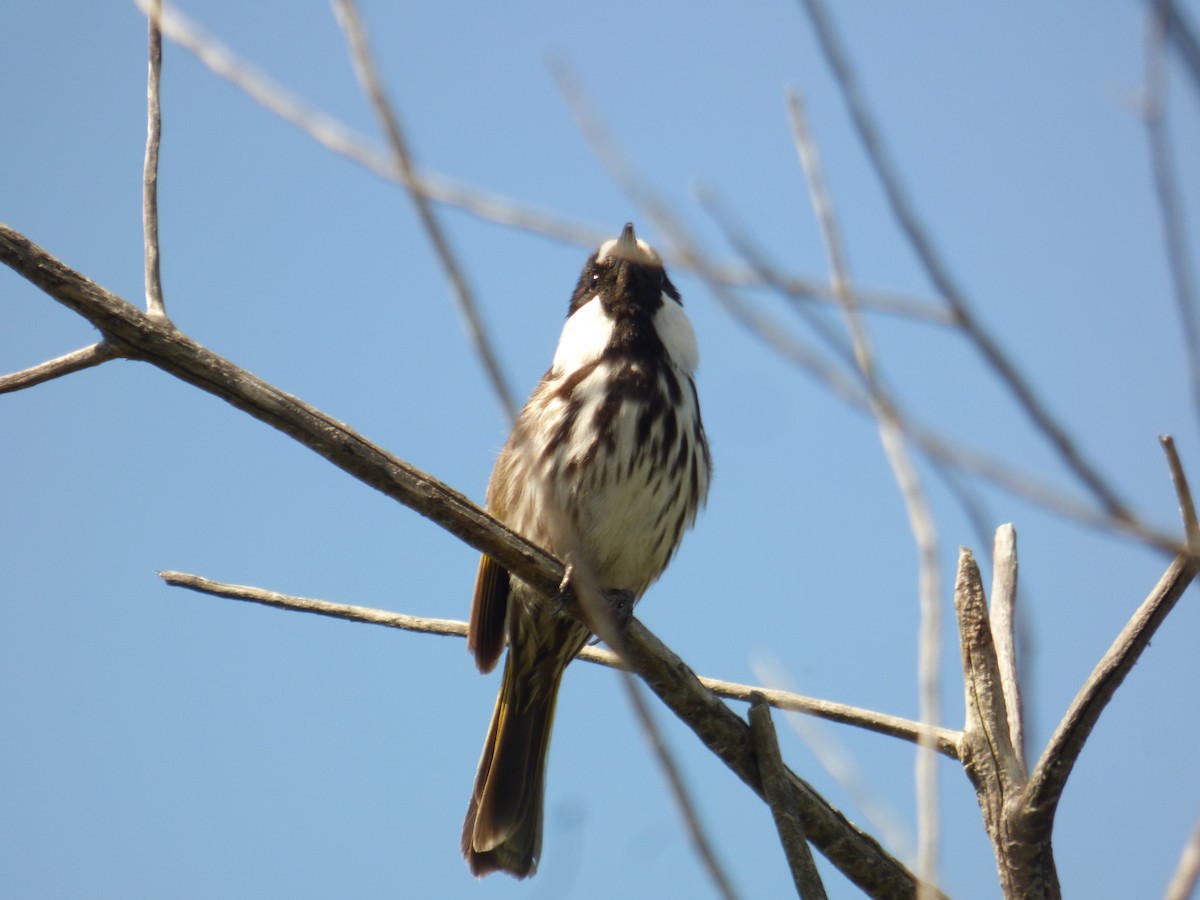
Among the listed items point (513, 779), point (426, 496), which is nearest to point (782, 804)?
point (426, 496)

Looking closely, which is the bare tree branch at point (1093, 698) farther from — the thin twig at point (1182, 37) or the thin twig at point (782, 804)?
the thin twig at point (1182, 37)

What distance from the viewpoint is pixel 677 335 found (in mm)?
5520

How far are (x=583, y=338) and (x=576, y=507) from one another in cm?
91

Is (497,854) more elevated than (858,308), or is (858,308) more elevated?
(497,854)

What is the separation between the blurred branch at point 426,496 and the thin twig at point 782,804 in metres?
0.08

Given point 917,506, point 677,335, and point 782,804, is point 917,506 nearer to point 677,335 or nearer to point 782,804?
point 782,804

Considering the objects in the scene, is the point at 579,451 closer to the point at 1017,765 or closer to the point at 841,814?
the point at 841,814

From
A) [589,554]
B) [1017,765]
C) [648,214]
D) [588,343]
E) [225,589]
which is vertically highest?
[588,343]

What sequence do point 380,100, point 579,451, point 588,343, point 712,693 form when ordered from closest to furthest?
point 380,100, point 712,693, point 579,451, point 588,343

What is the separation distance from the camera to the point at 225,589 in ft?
13.7

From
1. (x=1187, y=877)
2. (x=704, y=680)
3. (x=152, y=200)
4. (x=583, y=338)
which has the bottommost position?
(x=1187, y=877)

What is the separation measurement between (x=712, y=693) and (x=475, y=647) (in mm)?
1317

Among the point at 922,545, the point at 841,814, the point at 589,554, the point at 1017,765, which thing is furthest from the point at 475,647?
the point at 922,545

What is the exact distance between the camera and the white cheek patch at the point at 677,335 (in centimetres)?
543
